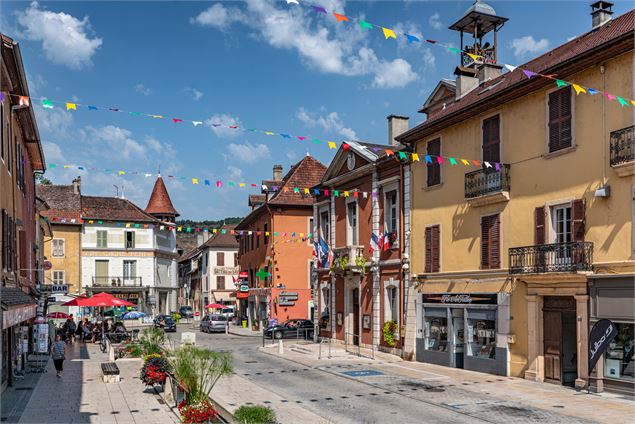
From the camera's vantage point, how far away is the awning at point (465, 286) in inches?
838

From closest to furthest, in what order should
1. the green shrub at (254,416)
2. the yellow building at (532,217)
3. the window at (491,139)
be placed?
the green shrub at (254,416) → the yellow building at (532,217) → the window at (491,139)

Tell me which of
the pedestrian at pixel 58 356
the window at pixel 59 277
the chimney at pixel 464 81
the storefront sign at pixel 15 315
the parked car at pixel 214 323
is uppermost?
the chimney at pixel 464 81

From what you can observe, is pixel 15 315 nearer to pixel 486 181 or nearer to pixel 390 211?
pixel 486 181

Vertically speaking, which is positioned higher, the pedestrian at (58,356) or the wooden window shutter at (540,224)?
the wooden window shutter at (540,224)

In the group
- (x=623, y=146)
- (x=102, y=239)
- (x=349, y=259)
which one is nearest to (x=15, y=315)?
(x=623, y=146)

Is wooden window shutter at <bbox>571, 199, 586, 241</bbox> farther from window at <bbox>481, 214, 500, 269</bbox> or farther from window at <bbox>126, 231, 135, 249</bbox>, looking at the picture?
window at <bbox>126, 231, 135, 249</bbox>

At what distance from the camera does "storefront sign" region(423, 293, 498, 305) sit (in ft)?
71.3

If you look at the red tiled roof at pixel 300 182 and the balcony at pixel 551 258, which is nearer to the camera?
the balcony at pixel 551 258

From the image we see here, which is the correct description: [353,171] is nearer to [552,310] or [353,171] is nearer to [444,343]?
[444,343]

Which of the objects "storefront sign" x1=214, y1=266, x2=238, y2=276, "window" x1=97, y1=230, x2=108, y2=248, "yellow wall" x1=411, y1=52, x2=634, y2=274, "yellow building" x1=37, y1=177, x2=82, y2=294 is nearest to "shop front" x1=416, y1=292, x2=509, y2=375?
"yellow wall" x1=411, y1=52, x2=634, y2=274

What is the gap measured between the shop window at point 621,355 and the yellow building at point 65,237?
149 ft

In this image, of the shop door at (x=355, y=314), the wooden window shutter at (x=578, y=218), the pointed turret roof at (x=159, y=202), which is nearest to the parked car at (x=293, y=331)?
the shop door at (x=355, y=314)

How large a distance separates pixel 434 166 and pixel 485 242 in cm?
411

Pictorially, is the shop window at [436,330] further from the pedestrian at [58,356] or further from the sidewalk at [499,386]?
the pedestrian at [58,356]
